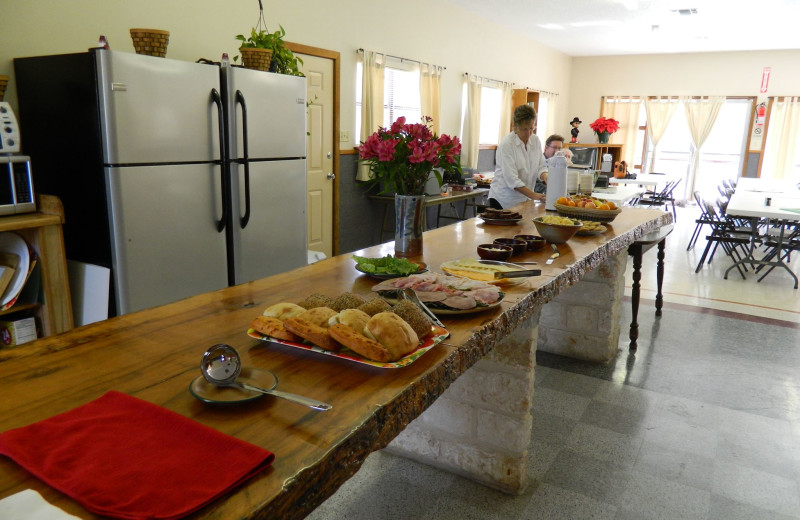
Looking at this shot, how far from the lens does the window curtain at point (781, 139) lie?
10086 millimetres

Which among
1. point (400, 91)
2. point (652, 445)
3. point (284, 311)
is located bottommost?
point (652, 445)

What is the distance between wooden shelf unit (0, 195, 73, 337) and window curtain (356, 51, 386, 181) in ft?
10.7

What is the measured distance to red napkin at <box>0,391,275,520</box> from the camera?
2.36ft

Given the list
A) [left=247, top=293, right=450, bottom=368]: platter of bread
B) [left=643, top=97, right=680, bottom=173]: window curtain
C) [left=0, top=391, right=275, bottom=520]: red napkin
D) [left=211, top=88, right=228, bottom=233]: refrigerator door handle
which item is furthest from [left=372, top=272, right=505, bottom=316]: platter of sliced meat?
[left=643, top=97, right=680, bottom=173]: window curtain

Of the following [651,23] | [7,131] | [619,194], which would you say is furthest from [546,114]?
[7,131]

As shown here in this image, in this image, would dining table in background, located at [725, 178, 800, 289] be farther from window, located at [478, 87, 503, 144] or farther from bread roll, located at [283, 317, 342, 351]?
Result: bread roll, located at [283, 317, 342, 351]

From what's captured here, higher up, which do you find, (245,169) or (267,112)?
(267,112)

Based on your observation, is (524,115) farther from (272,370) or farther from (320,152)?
(272,370)

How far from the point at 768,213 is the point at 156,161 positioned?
5072 millimetres

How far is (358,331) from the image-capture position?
117 cm

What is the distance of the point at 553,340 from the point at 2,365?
302cm

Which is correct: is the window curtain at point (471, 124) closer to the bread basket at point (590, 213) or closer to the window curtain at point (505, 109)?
the window curtain at point (505, 109)

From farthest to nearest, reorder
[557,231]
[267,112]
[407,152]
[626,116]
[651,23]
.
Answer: [626,116]
[651,23]
[267,112]
[557,231]
[407,152]


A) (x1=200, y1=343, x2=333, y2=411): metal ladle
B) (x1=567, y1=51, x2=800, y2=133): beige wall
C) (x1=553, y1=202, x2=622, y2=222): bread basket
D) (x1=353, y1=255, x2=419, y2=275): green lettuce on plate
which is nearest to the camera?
(x1=200, y1=343, x2=333, y2=411): metal ladle
